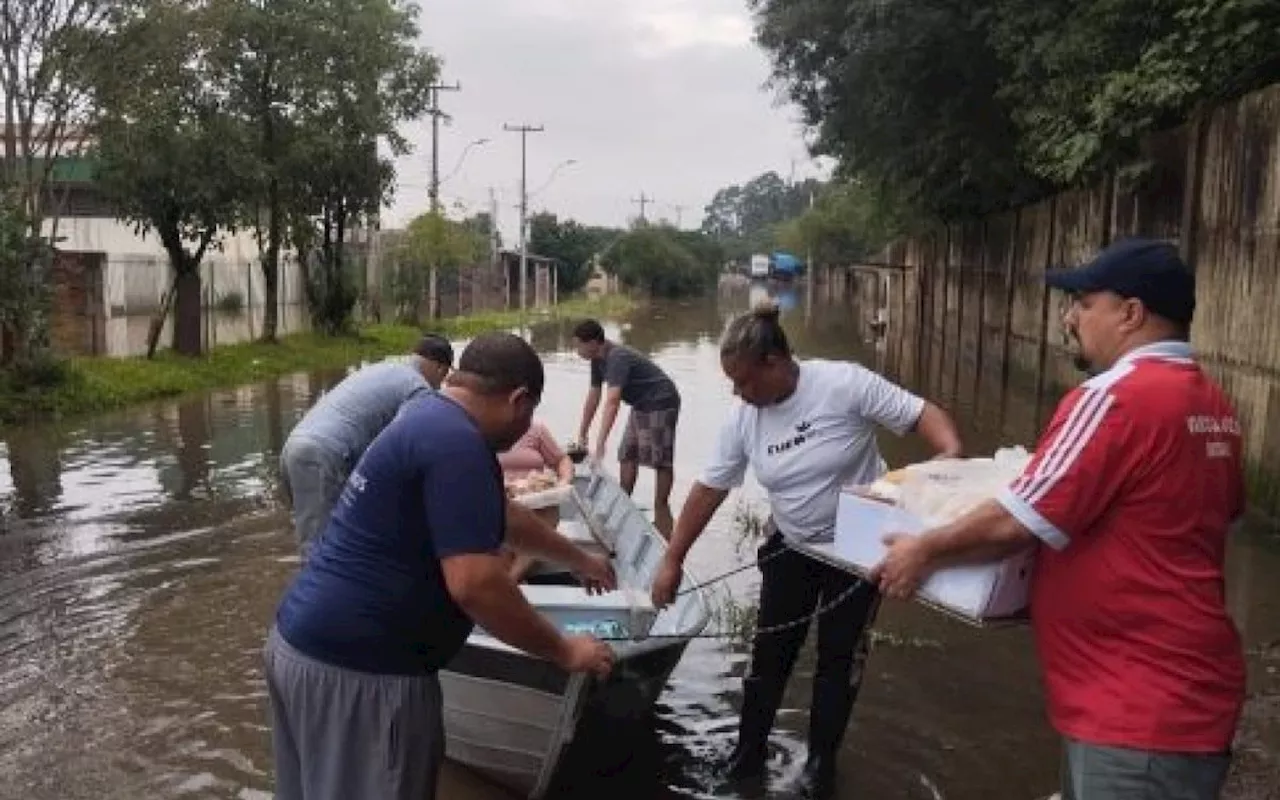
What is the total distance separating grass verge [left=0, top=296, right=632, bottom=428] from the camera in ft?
52.3

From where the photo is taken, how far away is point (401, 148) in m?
27.6

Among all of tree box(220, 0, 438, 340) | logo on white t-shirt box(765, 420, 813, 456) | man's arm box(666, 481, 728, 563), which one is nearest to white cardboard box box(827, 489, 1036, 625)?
logo on white t-shirt box(765, 420, 813, 456)

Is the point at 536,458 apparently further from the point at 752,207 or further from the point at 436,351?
the point at 752,207

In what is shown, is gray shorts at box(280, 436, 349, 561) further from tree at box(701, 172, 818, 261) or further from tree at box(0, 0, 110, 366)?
tree at box(701, 172, 818, 261)

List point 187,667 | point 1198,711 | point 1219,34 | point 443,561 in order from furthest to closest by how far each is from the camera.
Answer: point 1219,34
point 187,667
point 443,561
point 1198,711

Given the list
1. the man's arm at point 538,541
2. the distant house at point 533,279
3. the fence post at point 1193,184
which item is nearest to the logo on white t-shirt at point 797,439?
the man's arm at point 538,541

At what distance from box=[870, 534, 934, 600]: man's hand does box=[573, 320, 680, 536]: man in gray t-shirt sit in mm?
6829

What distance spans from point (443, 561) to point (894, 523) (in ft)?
3.59

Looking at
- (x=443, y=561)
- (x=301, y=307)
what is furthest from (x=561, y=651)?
(x=301, y=307)

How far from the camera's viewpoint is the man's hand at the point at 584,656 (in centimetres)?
334

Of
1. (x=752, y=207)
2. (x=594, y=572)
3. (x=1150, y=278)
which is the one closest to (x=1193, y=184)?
(x=594, y=572)

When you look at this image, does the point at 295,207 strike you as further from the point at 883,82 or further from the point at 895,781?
the point at 895,781

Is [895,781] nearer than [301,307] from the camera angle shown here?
Yes

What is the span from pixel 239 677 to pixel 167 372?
14.0 metres
